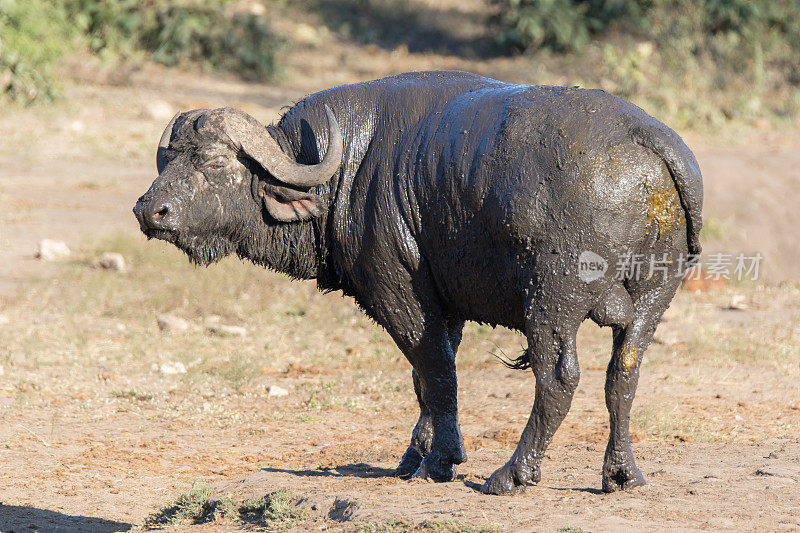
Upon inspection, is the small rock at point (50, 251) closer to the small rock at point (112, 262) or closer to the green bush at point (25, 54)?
the small rock at point (112, 262)

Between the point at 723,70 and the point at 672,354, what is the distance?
35.3ft

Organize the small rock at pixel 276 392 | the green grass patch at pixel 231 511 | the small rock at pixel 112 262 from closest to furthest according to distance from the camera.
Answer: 1. the green grass patch at pixel 231 511
2. the small rock at pixel 276 392
3. the small rock at pixel 112 262

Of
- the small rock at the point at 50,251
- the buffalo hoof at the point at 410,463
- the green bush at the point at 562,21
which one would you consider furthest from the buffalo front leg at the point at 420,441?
the green bush at the point at 562,21

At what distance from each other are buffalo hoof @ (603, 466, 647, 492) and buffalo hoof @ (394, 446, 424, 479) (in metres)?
1.11

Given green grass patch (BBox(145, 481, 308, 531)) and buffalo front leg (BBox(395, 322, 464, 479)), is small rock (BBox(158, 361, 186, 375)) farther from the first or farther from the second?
buffalo front leg (BBox(395, 322, 464, 479))

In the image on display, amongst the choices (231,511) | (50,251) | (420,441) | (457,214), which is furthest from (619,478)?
(50,251)

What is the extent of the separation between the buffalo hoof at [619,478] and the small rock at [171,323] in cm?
556

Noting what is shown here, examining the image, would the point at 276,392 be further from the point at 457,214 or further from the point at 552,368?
the point at 552,368

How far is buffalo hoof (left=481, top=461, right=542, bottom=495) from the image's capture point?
16.0 ft

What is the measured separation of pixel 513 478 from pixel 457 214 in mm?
1324

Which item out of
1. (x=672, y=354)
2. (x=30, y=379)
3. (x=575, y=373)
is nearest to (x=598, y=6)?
(x=672, y=354)

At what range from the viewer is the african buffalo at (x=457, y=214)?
15.4 ft

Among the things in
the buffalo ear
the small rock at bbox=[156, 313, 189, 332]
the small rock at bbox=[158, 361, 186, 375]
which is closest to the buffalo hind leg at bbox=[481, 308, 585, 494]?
the buffalo ear

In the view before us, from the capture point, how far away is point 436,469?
5.46m
